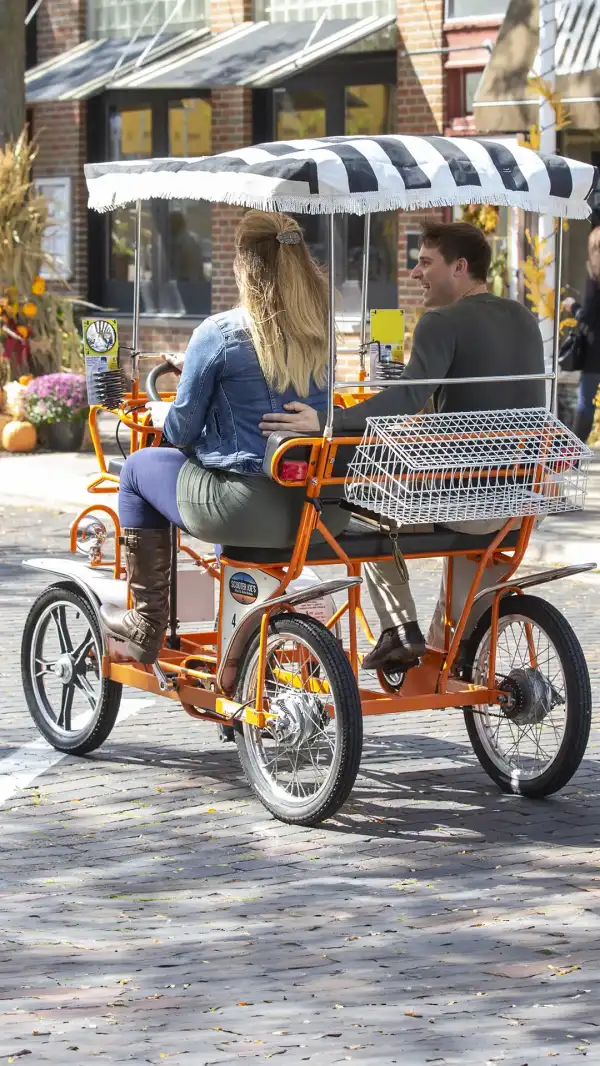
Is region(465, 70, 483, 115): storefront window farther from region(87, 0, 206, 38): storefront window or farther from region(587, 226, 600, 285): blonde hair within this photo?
region(587, 226, 600, 285): blonde hair

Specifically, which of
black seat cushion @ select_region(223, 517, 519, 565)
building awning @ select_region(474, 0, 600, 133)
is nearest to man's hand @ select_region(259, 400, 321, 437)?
black seat cushion @ select_region(223, 517, 519, 565)

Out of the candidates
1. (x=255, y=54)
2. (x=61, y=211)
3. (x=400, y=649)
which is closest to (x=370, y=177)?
(x=400, y=649)

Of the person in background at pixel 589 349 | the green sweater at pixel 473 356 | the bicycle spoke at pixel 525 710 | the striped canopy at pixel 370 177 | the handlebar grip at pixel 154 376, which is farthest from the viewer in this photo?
the person in background at pixel 589 349

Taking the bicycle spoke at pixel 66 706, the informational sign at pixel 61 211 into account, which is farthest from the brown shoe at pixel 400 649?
the informational sign at pixel 61 211

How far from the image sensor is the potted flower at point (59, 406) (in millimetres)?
18516

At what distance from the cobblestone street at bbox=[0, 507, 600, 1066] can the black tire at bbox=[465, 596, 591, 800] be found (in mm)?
102

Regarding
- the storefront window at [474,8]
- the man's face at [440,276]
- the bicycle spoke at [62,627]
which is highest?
the storefront window at [474,8]

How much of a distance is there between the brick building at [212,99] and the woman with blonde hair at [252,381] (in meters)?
15.6

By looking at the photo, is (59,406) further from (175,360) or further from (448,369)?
(448,369)

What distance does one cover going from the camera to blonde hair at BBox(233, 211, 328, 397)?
6090 millimetres

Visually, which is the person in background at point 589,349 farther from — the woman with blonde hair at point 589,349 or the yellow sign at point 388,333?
the yellow sign at point 388,333

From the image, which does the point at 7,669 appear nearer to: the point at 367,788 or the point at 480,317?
the point at 367,788

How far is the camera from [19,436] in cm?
1861

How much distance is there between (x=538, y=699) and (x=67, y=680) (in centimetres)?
182
